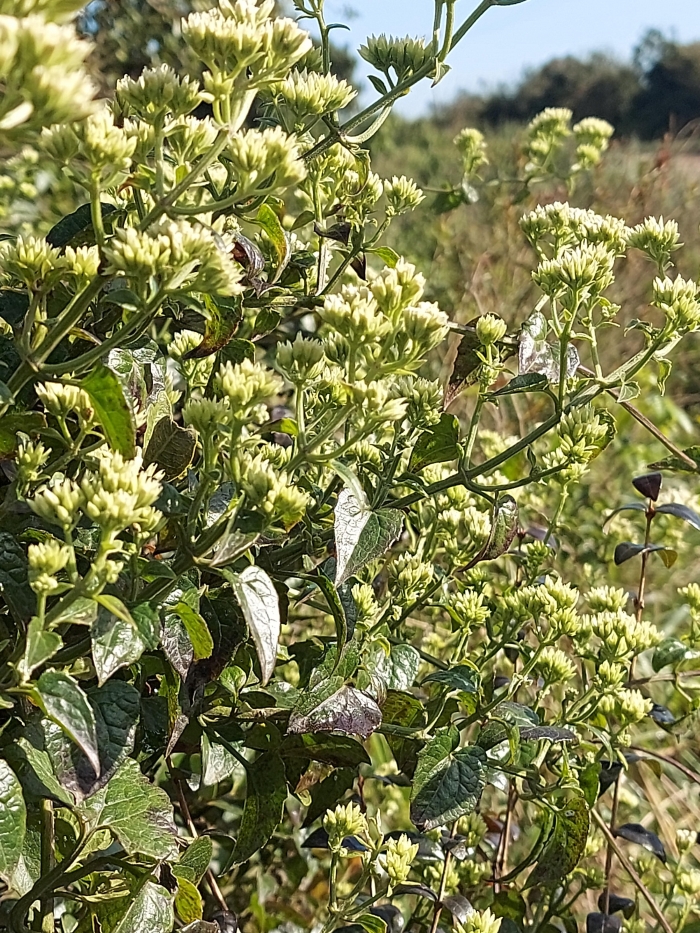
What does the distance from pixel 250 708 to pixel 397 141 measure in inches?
457

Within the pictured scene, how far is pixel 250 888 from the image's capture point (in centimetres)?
136

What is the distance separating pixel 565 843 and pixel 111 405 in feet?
2.03

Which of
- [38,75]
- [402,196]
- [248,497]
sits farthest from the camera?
[402,196]

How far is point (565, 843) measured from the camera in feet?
2.86

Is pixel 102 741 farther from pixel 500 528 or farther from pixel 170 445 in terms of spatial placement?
pixel 500 528

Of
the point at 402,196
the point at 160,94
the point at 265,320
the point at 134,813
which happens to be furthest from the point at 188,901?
the point at 402,196

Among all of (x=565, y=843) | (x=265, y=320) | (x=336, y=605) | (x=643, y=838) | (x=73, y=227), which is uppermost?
(x=73, y=227)

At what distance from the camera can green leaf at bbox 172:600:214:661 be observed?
1.94 ft

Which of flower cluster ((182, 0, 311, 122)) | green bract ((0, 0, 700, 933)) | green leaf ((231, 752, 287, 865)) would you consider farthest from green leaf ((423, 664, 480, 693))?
flower cluster ((182, 0, 311, 122))

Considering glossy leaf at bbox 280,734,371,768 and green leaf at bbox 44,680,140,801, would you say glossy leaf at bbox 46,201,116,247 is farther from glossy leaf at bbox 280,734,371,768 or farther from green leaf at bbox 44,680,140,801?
glossy leaf at bbox 280,734,371,768

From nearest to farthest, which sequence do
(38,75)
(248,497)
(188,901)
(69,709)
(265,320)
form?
1. (38,75)
2. (69,709)
3. (248,497)
4. (188,901)
5. (265,320)

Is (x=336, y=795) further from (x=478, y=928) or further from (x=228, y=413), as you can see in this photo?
(x=228, y=413)

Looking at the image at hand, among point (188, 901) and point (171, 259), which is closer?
point (171, 259)

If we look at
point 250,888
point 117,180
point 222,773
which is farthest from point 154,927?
point 250,888
